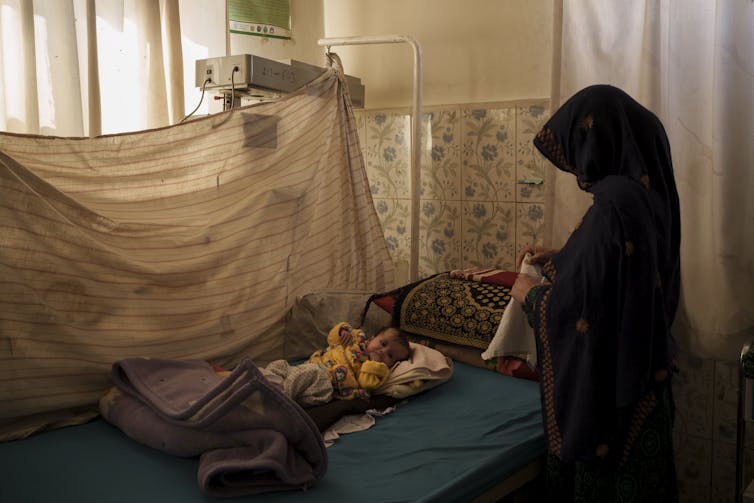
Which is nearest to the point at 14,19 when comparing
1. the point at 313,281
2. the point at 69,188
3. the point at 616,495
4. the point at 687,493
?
the point at 69,188

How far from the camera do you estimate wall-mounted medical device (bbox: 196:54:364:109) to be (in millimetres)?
2537

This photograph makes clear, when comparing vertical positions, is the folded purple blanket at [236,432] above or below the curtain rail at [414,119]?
below

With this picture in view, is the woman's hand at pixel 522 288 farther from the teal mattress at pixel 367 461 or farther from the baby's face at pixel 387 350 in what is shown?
the baby's face at pixel 387 350

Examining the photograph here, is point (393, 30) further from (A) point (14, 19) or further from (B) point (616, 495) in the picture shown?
(B) point (616, 495)

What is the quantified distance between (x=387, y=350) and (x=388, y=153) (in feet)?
3.85

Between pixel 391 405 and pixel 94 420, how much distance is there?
0.82m

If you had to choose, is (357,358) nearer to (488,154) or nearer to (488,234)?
(488,234)

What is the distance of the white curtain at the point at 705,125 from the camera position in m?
2.03

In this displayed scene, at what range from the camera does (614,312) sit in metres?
1.63

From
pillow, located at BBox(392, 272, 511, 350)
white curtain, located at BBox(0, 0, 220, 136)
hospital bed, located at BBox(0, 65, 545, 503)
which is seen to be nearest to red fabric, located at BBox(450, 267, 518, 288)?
pillow, located at BBox(392, 272, 511, 350)

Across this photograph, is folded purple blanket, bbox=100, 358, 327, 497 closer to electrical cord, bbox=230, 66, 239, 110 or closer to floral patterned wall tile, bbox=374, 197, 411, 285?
electrical cord, bbox=230, 66, 239, 110

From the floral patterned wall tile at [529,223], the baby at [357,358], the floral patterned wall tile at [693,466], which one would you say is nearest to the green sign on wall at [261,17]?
the floral patterned wall tile at [529,223]

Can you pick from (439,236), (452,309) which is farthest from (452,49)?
(452,309)

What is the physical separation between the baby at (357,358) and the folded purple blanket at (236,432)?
1.32 feet
